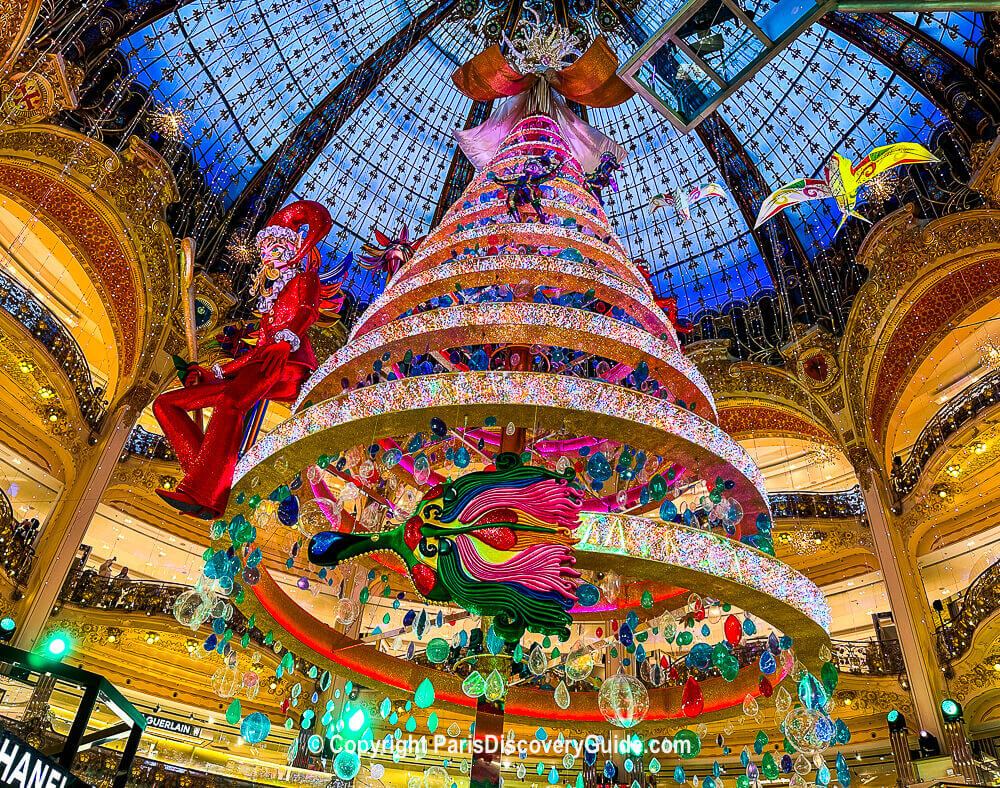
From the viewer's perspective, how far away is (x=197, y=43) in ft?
42.1

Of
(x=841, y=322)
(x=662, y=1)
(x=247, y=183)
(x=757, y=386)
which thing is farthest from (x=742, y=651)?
(x=247, y=183)

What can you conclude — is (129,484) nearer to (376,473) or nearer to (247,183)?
(247,183)

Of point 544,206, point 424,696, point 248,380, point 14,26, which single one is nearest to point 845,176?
point 544,206

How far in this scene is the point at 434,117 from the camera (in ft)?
49.0

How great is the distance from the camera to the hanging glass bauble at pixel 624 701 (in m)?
4.63

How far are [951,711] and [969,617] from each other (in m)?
1.78

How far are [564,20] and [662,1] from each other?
6.50 meters

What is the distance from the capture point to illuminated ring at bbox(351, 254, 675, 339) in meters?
5.96

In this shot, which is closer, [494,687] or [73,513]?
[494,687]

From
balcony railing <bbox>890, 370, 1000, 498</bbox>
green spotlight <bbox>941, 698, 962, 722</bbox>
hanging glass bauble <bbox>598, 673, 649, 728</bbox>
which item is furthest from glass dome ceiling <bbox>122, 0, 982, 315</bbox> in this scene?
hanging glass bauble <bbox>598, 673, 649, 728</bbox>

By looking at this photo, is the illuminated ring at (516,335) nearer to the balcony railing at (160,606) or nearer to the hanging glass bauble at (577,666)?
the hanging glass bauble at (577,666)

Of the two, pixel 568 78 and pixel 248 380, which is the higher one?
pixel 568 78

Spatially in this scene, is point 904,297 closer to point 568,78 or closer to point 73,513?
point 568,78

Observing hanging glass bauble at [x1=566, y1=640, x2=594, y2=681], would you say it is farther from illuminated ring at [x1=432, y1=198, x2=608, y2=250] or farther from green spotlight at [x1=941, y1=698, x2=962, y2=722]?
green spotlight at [x1=941, y1=698, x2=962, y2=722]
